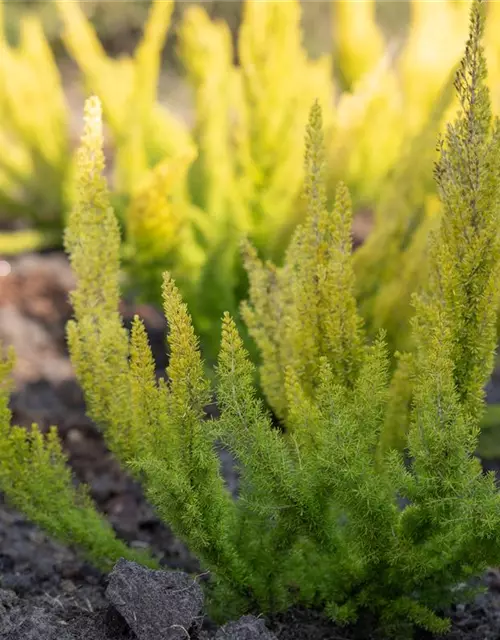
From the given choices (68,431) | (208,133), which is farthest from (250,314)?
(208,133)

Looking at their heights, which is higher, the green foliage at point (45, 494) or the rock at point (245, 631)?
the green foliage at point (45, 494)

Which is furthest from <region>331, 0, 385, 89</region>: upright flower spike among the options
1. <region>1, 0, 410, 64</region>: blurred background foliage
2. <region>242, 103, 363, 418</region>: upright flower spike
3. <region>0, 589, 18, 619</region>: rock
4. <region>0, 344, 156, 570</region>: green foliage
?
<region>1, 0, 410, 64</region>: blurred background foliage

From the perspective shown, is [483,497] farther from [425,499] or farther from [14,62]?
[14,62]

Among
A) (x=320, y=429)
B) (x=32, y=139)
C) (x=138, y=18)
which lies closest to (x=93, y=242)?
(x=320, y=429)

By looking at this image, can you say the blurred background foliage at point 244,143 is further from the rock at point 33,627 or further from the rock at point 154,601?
the rock at point 33,627

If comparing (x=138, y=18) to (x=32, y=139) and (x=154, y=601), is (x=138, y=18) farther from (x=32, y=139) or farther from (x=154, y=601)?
(x=154, y=601)

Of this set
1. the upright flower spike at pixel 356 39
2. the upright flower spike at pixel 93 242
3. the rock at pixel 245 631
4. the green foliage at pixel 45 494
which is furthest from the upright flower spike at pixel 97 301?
the upright flower spike at pixel 356 39

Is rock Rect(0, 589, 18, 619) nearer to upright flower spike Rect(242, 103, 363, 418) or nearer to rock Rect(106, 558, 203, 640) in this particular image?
rock Rect(106, 558, 203, 640)
